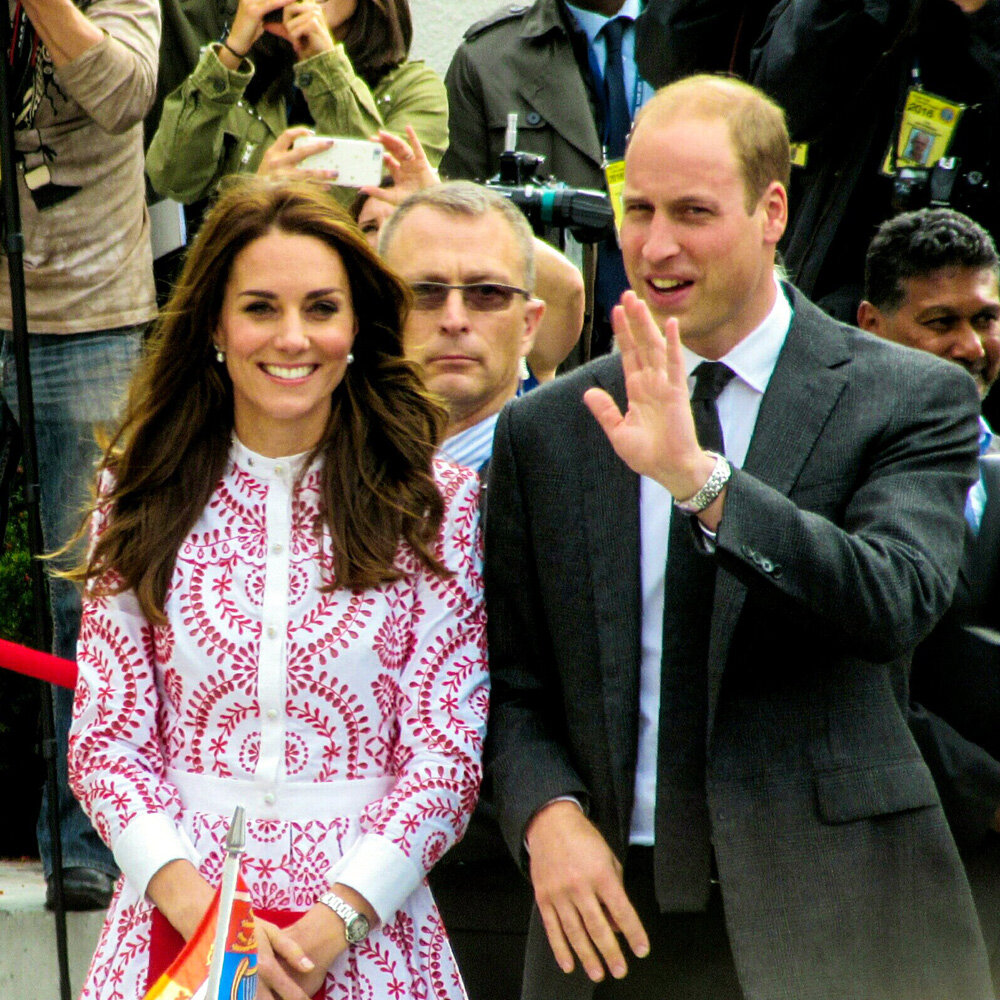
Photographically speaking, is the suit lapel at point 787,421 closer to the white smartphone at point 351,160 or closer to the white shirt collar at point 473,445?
the white shirt collar at point 473,445

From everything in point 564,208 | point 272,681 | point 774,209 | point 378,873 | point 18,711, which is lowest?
point 18,711

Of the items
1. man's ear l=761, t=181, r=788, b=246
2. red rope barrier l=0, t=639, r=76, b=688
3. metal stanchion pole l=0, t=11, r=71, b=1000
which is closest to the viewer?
man's ear l=761, t=181, r=788, b=246

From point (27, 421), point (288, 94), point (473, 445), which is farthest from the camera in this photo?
point (288, 94)

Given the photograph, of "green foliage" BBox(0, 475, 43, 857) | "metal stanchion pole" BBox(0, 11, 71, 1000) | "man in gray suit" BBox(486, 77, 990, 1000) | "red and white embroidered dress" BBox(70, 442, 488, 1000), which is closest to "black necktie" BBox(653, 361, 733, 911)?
"man in gray suit" BBox(486, 77, 990, 1000)

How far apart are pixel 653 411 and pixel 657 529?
358 mm

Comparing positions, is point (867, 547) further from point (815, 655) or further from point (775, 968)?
point (775, 968)

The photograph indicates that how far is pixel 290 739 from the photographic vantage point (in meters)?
2.73

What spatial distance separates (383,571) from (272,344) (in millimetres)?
445

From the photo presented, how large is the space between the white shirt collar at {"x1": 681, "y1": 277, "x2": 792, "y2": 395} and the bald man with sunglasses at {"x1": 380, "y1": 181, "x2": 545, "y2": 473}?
2.85 feet

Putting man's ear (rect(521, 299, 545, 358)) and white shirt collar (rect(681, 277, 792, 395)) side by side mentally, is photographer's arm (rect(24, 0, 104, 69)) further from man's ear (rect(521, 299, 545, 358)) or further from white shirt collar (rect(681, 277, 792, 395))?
white shirt collar (rect(681, 277, 792, 395))

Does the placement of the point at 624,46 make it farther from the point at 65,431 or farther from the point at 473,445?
the point at 473,445

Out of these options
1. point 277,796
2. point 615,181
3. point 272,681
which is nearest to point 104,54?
point 615,181

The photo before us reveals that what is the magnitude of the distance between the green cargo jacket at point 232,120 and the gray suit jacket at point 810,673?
6.48 ft

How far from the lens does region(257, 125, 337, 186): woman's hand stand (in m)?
4.03
